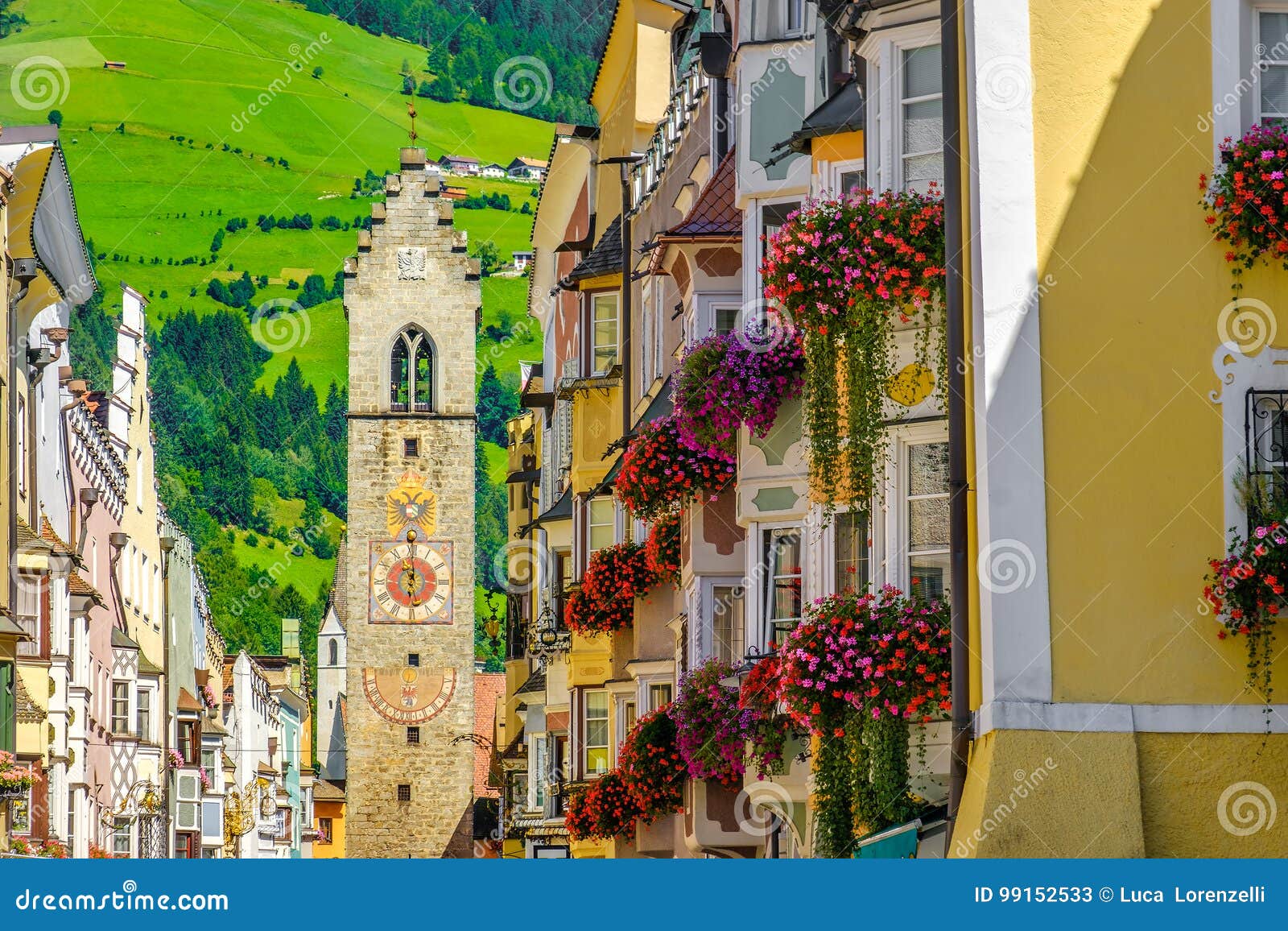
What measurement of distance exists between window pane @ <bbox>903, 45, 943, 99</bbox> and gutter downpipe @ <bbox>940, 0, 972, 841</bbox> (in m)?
1.27

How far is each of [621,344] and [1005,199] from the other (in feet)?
68.6

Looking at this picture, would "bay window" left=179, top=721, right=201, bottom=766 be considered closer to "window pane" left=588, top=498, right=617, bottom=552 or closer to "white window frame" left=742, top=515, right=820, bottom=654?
"window pane" left=588, top=498, right=617, bottom=552

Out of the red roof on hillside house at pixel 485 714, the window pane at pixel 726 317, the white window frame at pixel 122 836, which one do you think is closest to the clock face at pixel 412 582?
the red roof on hillside house at pixel 485 714

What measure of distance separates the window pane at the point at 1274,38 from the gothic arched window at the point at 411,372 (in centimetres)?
7291

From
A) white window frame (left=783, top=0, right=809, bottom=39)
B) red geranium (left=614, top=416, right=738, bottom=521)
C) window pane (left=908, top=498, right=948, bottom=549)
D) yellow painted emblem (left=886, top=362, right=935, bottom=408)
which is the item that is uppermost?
white window frame (left=783, top=0, right=809, bottom=39)

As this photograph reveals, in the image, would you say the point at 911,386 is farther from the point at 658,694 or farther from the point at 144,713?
the point at 144,713

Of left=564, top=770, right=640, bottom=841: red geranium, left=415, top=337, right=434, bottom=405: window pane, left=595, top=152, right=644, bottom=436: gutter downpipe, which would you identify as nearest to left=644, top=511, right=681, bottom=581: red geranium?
left=564, top=770, right=640, bottom=841: red geranium

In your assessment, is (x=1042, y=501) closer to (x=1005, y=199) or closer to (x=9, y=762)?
(x=1005, y=199)

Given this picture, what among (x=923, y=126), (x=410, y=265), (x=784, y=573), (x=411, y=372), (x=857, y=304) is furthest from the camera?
(x=410, y=265)

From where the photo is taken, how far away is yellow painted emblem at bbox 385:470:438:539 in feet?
284

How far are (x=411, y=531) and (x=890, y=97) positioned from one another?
7007 cm

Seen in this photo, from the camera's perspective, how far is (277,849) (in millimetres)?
98625

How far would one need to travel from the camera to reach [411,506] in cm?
8662

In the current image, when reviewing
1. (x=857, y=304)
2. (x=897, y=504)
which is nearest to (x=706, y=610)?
(x=897, y=504)
